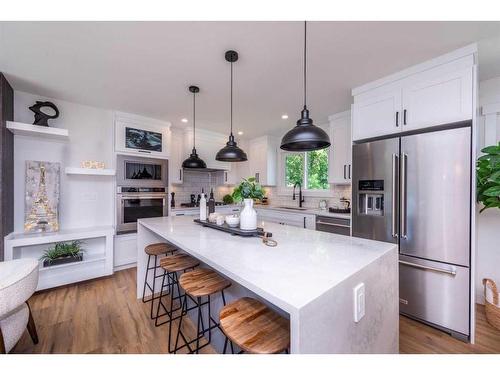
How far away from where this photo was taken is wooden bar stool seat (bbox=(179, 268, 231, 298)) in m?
1.37

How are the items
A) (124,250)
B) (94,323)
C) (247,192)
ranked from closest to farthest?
(247,192)
(94,323)
(124,250)

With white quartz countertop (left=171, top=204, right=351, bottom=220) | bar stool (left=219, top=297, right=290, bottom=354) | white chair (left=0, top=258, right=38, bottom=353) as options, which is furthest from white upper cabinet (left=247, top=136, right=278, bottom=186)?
white chair (left=0, top=258, right=38, bottom=353)

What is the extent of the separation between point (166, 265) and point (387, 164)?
91.0 inches

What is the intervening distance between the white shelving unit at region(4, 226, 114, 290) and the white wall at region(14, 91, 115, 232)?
0.80 ft

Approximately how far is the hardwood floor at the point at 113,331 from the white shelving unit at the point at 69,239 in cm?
27

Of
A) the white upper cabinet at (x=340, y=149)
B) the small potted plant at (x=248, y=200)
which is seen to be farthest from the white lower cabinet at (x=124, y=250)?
the white upper cabinet at (x=340, y=149)

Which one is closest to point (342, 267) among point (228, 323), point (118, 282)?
point (228, 323)

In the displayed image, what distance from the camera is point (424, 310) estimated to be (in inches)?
77.4

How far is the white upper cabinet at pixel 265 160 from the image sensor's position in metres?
4.68

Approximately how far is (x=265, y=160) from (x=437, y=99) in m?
3.09

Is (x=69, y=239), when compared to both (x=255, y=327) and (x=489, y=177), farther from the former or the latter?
(x=489, y=177)

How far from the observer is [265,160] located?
4.70 m

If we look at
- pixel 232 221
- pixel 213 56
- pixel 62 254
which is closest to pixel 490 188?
pixel 232 221
